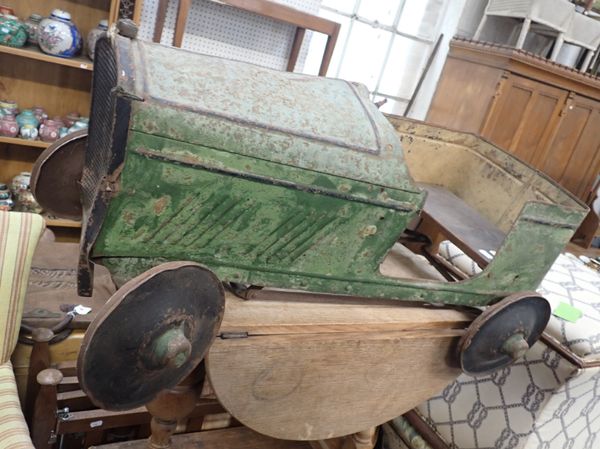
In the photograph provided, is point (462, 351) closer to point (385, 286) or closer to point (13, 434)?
point (385, 286)

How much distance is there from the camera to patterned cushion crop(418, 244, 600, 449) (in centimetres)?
175

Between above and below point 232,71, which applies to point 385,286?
below

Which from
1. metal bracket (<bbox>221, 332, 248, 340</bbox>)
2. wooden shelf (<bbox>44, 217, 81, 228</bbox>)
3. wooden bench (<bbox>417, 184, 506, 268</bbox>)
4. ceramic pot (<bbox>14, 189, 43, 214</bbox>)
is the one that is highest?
wooden bench (<bbox>417, 184, 506, 268</bbox>)

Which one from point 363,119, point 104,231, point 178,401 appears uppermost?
point 363,119

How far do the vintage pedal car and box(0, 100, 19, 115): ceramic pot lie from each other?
151 cm

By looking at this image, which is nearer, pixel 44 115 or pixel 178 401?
pixel 178 401

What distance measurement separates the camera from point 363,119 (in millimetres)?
1296

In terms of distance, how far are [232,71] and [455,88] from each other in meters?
3.26

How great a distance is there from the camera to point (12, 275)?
4.54ft

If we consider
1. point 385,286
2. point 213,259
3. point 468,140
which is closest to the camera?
point 213,259

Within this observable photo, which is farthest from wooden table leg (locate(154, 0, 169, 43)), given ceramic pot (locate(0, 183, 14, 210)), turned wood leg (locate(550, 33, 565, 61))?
turned wood leg (locate(550, 33, 565, 61))

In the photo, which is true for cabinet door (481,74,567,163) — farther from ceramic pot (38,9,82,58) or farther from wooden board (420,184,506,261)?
ceramic pot (38,9,82,58)

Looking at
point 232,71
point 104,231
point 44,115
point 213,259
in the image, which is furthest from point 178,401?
point 44,115

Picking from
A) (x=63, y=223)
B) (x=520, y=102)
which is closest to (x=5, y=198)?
(x=63, y=223)
